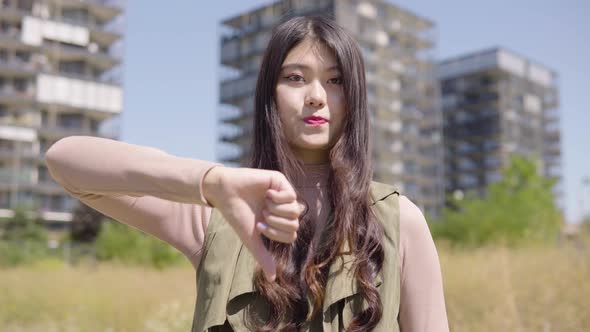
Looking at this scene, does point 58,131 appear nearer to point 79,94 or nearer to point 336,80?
point 79,94

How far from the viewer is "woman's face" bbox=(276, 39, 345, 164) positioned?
4.55 feet

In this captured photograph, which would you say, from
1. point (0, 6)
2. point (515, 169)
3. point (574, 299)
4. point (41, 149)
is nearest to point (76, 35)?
point (0, 6)

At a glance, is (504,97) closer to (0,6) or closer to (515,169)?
(515,169)

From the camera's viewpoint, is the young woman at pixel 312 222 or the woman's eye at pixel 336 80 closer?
the young woman at pixel 312 222

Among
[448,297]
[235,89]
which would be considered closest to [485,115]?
[235,89]

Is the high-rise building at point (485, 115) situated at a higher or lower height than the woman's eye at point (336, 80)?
higher

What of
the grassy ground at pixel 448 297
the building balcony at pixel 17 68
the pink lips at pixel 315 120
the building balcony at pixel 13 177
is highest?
the building balcony at pixel 17 68

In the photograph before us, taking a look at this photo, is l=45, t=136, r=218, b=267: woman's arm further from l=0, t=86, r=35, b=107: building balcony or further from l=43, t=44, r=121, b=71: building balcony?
l=43, t=44, r=121, b=71: building balcony

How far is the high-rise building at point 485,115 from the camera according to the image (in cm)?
5962

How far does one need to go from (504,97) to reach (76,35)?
41.1m

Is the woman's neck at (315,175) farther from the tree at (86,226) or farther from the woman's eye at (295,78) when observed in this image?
the tree at (86,226)

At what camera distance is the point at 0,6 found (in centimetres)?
3712

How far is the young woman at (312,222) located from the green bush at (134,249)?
1771 centimetres

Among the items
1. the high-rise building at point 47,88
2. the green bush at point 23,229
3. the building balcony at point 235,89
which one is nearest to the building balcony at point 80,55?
the high-rise building at point 47,88
